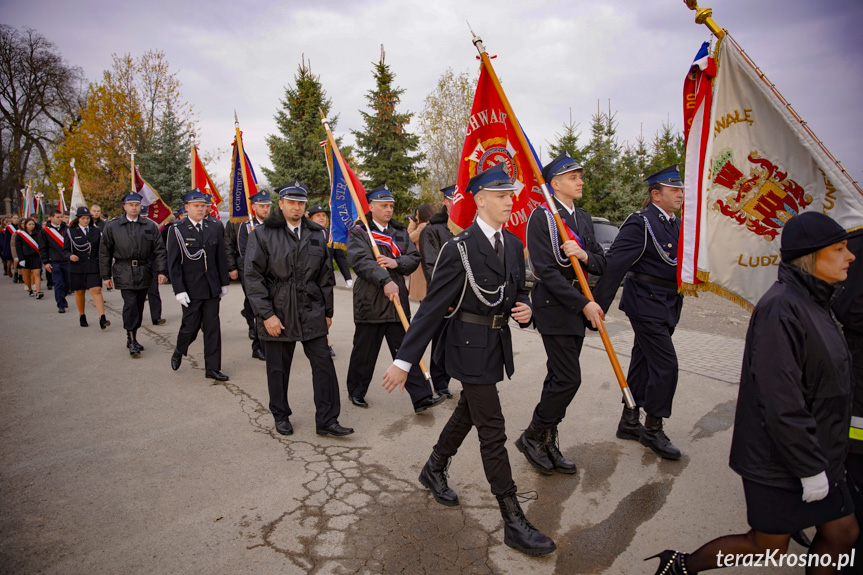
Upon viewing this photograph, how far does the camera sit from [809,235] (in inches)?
83.8

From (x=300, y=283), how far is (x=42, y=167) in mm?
42298

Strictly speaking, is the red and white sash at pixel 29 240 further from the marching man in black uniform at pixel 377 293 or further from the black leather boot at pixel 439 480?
the black leather boot at pixel 439 480

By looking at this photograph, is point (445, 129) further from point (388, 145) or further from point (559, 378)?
point (559, 378)

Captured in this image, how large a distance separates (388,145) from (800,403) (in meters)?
21.3

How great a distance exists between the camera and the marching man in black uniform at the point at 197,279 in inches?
251

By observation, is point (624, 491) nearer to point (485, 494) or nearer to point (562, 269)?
point (485, 494)

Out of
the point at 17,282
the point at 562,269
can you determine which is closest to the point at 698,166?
the point at 562,269

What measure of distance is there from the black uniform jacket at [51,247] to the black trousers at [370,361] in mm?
9855

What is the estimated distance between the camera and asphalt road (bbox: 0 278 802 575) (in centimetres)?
292

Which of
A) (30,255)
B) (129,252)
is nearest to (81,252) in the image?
(129,252)

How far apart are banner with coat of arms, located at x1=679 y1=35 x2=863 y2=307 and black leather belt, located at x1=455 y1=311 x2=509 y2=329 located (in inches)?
53.1

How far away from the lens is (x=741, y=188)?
10.5ft

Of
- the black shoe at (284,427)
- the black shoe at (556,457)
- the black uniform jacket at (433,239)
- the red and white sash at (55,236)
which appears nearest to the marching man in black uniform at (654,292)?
the black shoe at (556,457)

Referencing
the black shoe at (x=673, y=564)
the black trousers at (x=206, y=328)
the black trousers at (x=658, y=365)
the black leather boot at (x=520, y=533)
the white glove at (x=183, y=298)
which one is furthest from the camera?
the black trousers at (x=206, y=328)
